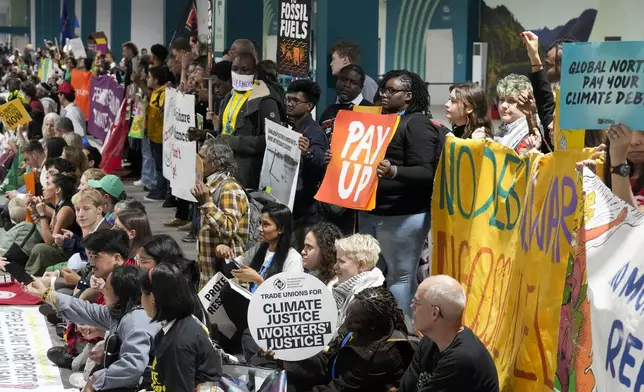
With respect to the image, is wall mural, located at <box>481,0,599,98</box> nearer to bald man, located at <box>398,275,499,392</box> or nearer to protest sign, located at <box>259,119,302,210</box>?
protest sign, located at <box>259,119,302,210</box>

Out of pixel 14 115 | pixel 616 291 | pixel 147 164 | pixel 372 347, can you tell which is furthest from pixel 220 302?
pixel 14 115

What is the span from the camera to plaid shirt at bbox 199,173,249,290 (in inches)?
350

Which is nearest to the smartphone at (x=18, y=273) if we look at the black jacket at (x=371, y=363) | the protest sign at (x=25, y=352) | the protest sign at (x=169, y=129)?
the protest sign at (x=25, y=352)

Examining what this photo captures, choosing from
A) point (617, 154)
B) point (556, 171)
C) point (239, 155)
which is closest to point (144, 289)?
point (556, 171)

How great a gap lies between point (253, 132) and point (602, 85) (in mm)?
5644

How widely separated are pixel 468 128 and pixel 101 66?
1609 centimetres

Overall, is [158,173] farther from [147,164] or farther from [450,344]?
[450,344]

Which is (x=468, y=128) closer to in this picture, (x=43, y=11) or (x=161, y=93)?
(x=161, y=93)

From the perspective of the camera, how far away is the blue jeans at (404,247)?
785cm

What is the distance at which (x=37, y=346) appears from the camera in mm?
9227

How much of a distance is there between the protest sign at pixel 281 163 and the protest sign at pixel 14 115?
7593mm

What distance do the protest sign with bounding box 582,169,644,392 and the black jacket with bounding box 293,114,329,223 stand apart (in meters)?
4.13

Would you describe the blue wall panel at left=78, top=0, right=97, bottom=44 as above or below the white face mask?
above

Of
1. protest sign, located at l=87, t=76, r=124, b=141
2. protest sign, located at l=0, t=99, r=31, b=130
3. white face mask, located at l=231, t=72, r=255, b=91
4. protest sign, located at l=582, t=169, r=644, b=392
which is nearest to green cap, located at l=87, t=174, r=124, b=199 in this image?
white face mask, located at l=231, t=72, r=255, b=91
